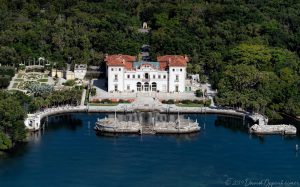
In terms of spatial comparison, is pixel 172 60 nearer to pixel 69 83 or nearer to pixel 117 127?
pixel 69 83

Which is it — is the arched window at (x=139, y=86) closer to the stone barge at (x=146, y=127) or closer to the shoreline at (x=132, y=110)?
the shoreline at (x=132, y=110)

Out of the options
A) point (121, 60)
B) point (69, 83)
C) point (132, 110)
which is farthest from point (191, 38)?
A: point (132, 110)

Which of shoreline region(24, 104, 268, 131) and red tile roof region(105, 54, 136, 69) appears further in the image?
red tile roof region(105, 54, 136, 69)

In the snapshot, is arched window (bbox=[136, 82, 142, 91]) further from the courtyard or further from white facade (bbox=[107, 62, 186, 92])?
the courtyard

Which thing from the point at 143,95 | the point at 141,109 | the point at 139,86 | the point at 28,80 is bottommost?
the point at 141,109

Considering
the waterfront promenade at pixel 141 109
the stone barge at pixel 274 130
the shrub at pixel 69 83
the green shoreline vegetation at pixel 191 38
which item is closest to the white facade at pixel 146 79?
the green shoreline vegetation at pixel 191 38

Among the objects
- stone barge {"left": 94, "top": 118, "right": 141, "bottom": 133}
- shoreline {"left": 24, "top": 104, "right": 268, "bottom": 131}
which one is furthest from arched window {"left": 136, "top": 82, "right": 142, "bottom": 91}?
stone barge {"left": 94, "top": 118, "right": 141, "bottom": 133}
